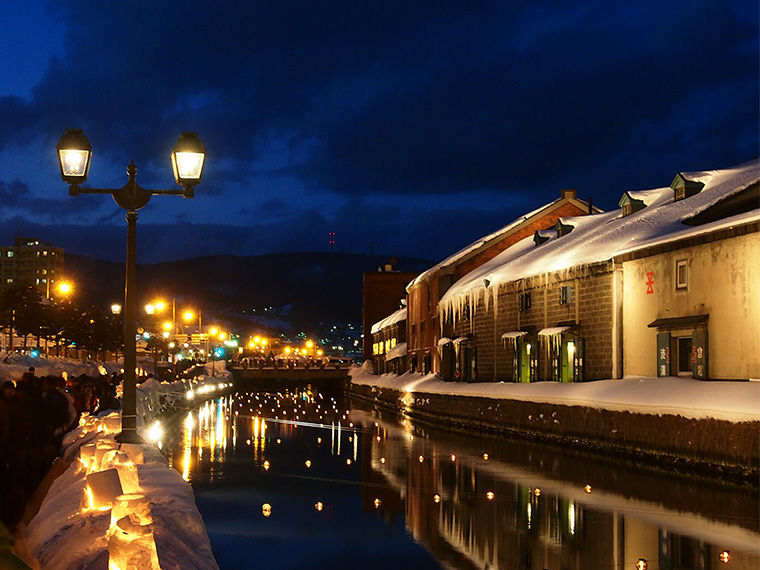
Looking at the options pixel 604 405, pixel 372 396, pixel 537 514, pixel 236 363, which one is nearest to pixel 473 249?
pixel 372 396

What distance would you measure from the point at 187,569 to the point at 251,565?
260 centimetres

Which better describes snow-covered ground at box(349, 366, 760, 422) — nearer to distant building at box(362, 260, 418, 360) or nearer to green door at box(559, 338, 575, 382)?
green door at box(559, 338, 575, 382)

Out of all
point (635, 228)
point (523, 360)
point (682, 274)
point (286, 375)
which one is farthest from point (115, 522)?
point (286, 375)

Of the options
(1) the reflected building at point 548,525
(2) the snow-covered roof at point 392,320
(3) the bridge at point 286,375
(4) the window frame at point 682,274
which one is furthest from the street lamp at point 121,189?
(3) the bridge at point 286,375

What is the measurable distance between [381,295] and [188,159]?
76783mm

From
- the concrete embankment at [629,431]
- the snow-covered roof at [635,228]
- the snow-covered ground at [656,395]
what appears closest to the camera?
the concrete embankment at [629,431]

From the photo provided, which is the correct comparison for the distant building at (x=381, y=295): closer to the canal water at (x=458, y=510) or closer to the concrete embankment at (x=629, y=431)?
the concrete embankment at (x=629, y=431)

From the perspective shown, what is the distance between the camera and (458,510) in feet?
46.9

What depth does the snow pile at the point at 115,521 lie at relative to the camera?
652cm

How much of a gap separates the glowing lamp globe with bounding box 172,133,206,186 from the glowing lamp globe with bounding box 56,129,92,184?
5.10 feet

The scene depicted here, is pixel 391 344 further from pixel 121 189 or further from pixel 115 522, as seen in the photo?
pixel 115 522

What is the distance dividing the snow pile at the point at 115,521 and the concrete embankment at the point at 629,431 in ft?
37.2

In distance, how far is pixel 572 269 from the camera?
3197cm

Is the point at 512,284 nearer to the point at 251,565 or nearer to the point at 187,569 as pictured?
the point at 251,565
